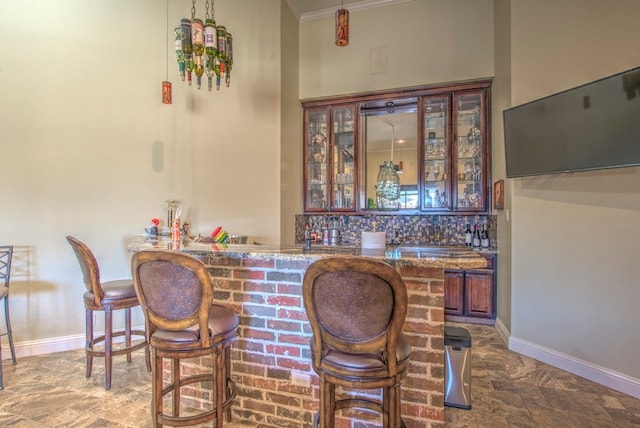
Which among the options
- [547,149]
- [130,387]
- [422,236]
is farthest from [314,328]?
[422,236]

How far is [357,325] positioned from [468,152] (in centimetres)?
354

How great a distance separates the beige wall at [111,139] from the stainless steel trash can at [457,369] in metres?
2.47

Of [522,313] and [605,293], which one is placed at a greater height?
[605,293]

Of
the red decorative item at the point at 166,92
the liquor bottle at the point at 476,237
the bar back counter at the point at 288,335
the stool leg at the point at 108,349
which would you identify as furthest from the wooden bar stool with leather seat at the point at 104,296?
the liquor bottle at the point at 476,237

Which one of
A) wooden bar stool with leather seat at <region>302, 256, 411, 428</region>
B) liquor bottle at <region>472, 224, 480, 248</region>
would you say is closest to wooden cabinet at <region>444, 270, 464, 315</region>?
liquor bottle at <region>472, 224, 480, 248</region>

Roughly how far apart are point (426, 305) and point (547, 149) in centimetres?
196

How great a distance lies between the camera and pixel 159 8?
3592mm

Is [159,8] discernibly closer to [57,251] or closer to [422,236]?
[57,251]

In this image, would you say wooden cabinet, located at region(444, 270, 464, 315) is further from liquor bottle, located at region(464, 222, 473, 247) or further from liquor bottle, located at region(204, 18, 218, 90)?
liquor bottle, located at region(204, 18, 218, 90)

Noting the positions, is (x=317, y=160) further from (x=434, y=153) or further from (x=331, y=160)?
(x=434, y=153)

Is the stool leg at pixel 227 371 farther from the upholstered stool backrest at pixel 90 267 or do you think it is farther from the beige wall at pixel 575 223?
the beige wall at pixel 575 223

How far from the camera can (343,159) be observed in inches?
184

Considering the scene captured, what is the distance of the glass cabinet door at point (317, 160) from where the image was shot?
470cm

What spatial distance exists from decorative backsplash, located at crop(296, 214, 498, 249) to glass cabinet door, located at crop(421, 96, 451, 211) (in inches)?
12.0
